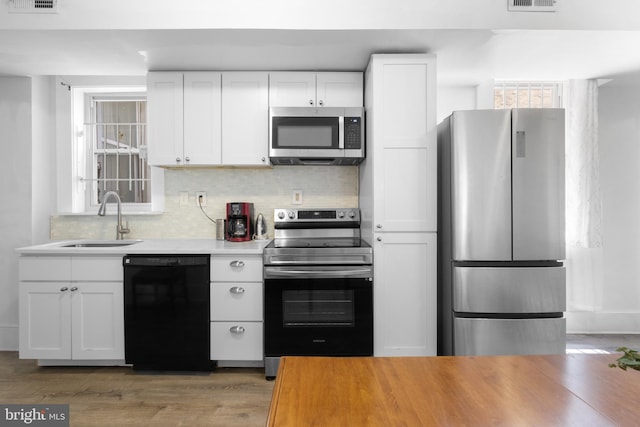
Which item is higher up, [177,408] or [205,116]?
[205,116]

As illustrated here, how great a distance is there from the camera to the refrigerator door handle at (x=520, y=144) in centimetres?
250

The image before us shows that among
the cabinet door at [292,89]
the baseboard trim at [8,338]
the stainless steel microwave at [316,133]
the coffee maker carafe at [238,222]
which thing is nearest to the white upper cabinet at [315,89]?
the cabinet door at [292,89]

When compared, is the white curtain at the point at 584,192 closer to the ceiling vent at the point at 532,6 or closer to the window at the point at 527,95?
the window at the point at 527,95

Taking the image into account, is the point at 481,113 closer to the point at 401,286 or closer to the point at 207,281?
the point at 401,286

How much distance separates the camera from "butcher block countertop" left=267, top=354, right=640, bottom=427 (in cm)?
78

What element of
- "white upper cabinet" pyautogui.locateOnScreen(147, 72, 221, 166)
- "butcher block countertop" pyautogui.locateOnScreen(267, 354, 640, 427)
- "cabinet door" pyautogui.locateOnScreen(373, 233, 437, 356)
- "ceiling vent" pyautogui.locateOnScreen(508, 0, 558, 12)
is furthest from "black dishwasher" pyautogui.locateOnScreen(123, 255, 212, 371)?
"ceiling vent" pyautogui.locateOnScreen(508, 0, 558, 12)

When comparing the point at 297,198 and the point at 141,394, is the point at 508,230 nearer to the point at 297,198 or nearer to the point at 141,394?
the point at 297,198

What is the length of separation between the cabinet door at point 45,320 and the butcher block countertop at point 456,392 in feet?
7.75

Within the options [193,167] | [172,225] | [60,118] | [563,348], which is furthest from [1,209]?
[563,348]

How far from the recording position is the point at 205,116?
9.96ft

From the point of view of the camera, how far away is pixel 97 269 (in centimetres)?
274

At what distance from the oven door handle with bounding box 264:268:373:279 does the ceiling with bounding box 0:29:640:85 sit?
59.1 inches

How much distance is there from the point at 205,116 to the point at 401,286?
1959mm

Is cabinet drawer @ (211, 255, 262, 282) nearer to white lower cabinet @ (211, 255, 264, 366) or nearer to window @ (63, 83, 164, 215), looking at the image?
white lower cabinet @ (211, 255, 264, 366)
